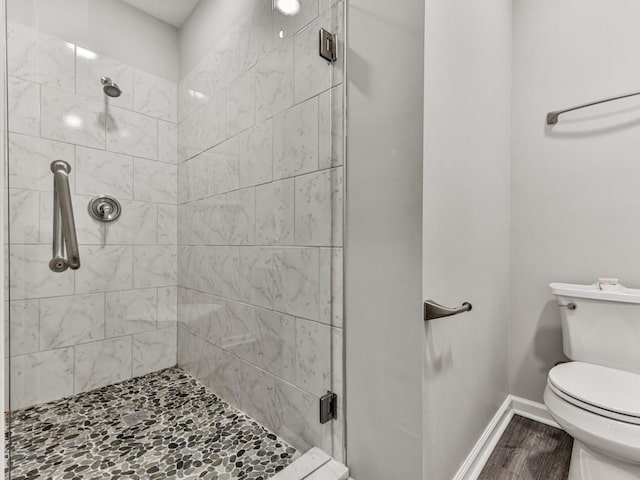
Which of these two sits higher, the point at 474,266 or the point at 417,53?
the point at 417,53

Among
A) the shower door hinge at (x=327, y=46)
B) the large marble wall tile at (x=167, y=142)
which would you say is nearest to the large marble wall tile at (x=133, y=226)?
the large marble wall tile at (x=167, y=142)

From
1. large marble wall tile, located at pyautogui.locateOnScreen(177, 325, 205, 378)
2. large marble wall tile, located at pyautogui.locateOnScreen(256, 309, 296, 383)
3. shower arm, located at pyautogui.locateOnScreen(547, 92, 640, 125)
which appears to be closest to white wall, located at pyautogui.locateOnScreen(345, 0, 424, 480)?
large marble wall tile, located at pyautogui.locateOnScreen(256, 309, 296, 383)

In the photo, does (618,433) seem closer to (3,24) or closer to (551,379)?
(551,379)

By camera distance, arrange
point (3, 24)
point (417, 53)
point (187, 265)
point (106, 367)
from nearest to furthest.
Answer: point (3, 24), point (417, 53), point (106, 367), point (187, 265)

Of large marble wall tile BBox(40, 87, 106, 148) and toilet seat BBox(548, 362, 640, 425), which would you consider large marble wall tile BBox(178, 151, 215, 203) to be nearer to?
large marble wall tile BBox(40, 87, 106, 148)

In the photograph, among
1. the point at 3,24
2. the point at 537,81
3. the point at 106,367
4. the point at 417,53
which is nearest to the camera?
the point at 3,24

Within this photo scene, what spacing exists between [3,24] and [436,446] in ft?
5.17

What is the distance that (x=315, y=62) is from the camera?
44.8 inches

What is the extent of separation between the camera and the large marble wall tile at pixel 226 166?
1335 mm

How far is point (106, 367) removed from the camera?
121cm

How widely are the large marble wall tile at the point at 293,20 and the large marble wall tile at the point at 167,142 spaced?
0.57 m

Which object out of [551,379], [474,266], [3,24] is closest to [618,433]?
[551,379]

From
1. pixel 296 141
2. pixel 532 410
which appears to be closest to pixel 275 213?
pixel 296 141

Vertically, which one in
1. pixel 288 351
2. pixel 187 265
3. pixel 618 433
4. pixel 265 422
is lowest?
pixel 265 422
